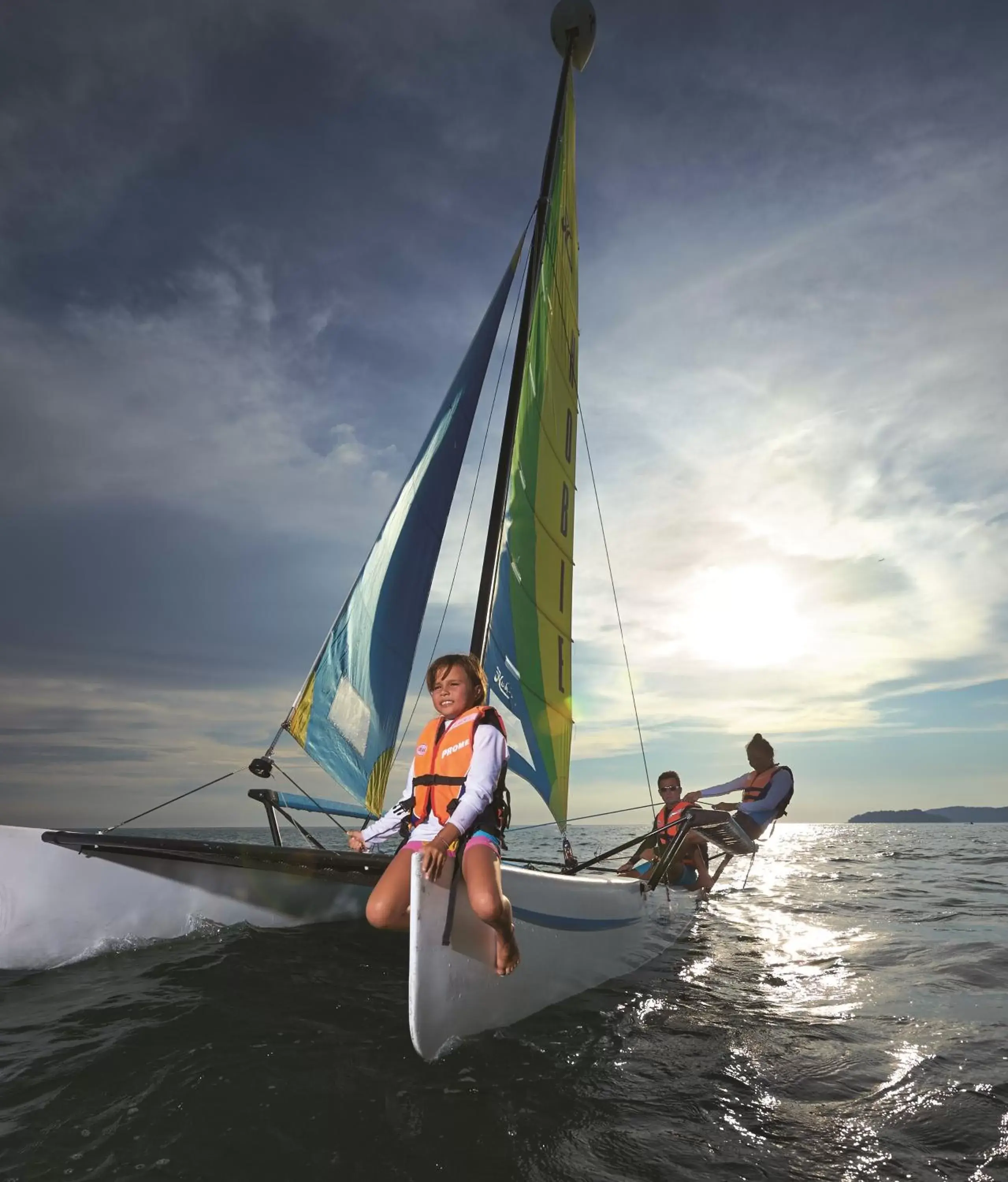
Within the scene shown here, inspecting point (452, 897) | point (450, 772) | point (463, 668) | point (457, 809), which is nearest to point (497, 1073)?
point (452, 897)

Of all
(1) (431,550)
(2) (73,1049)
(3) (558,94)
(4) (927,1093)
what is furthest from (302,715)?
(3) (558,94)

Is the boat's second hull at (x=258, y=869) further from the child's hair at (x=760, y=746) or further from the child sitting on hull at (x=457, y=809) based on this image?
the child's hair at (x=760, y=746)

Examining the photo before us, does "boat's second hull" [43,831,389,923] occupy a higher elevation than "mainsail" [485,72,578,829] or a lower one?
lower

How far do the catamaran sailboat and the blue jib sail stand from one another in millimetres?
14

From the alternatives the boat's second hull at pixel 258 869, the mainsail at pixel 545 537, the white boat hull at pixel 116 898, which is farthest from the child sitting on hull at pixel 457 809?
the mainsail at pixel 545 537

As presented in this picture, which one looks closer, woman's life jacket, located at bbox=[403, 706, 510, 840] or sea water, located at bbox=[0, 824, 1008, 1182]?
sea water, located at bbox=[0, 824, 1008, 1182]

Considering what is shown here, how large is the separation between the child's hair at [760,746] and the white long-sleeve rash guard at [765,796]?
222 mm

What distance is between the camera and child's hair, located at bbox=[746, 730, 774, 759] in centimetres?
720

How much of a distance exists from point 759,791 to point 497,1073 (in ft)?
15.8

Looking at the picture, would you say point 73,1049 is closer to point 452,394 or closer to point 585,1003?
point 585,1003

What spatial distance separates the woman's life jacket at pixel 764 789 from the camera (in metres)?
6.91

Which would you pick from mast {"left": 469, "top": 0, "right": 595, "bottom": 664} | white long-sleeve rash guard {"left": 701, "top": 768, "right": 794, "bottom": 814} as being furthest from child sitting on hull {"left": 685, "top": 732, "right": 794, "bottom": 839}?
mast {"left": 469, "top": 0, "right": 595, "bottom": 664}

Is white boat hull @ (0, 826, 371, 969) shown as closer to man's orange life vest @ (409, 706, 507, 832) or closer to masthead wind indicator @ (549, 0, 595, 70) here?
man's orange life vest @ (409, 706, 507, 832)

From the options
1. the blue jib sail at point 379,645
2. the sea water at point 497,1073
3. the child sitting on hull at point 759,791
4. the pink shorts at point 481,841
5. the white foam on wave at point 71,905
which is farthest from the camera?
the child sitting on hull at point 759,791
